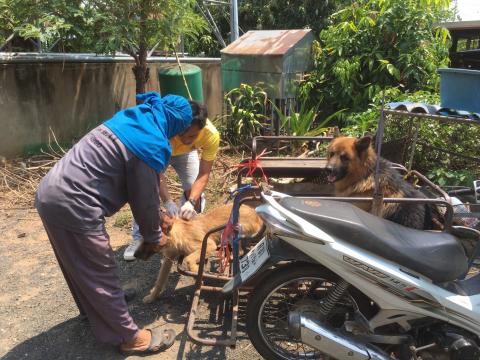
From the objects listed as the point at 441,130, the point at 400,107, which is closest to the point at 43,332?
the point at 400,107

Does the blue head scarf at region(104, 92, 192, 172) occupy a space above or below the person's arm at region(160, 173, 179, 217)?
above

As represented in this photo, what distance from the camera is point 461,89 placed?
9.12 ft

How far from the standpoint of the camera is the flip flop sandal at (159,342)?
9.68ft

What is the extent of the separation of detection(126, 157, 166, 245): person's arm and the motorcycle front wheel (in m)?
0.77

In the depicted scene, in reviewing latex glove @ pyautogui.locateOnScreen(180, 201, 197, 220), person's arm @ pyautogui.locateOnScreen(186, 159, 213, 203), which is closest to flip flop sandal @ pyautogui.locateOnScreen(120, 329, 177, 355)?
latex glove @ pyautogui.locateOnScreen(180, 201, 197, 220)

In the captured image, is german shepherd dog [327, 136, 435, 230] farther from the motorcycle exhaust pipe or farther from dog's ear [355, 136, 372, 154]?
the motorcycle exhaust pipe

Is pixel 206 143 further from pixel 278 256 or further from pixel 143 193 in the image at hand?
pixel 278 256

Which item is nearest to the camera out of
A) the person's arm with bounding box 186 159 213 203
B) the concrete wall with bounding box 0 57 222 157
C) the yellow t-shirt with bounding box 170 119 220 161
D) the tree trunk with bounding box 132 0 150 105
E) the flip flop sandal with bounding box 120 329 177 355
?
the flip flop sandal with bounding box 120 329 177 355

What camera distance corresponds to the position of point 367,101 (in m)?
7.93

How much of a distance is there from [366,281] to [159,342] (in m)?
1.52

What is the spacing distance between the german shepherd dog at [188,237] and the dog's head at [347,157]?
32.5 inches

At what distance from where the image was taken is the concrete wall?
6.75m

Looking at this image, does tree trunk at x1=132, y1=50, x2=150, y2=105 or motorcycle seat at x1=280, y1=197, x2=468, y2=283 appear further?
tree trunk at x1=132, y1=50, x2=150, y2=105

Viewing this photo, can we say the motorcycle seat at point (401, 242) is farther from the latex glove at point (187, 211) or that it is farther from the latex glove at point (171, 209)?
the latex glove at point (171, 209)
